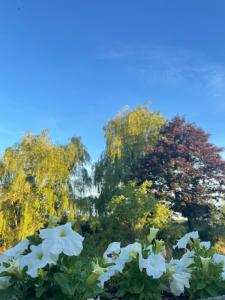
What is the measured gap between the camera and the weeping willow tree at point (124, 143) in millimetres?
12658

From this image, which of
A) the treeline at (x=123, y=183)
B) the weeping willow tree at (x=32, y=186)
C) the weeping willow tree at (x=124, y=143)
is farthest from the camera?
the weeping willow tree at (x=124, y=143)

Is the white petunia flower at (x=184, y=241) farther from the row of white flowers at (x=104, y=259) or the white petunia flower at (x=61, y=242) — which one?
the white petunia flower at (x=61, y=242)

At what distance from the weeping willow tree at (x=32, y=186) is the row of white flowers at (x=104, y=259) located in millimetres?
8120

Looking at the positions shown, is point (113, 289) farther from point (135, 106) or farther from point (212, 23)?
point (135, 106)

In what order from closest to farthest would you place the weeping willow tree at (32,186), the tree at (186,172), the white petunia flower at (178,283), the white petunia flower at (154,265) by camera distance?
the white petunia flower at (154,265) → the white petunia flower at (178,283) → the weeping willow tree at (32,186) → the tree at (186,172)

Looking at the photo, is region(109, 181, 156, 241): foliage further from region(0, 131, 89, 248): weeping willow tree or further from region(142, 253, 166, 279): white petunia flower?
region(142, 253, 166, 279): white petunia flower

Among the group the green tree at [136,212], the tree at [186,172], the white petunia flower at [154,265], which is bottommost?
the white petunia flower at [154,265]

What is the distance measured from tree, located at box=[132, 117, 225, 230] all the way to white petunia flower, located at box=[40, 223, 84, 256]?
1230 cm

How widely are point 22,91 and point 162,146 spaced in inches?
247

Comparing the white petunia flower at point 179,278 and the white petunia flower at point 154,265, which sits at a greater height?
the white petunia flower at point 154,265

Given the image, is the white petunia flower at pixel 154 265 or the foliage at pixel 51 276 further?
the white petunia flower at pixel 154 265

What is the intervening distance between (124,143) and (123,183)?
2.07m

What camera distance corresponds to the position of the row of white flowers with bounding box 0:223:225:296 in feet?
4.54

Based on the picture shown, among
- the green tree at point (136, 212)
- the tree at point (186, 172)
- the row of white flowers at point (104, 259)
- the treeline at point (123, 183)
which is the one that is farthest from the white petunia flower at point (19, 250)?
the tree at point (186, 172)
